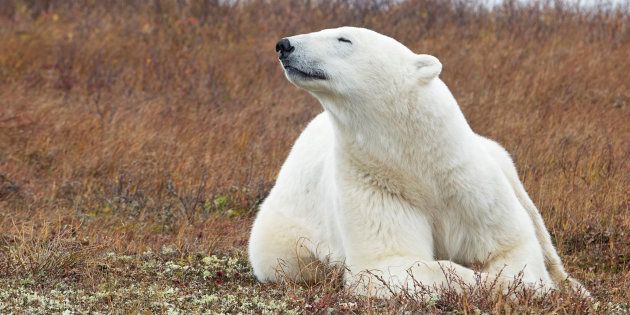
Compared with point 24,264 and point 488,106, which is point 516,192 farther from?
point 488,106

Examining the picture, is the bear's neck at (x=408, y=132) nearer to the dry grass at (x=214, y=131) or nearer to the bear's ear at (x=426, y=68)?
the bear's ear at (x=426, y=68)

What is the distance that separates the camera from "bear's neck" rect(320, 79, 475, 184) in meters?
4.46

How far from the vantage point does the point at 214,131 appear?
886 centimetres

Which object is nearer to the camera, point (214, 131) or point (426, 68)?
point (426, 68)

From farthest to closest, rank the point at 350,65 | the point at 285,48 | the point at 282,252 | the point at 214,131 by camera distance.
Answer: the point at 214,131 < the point at 282,252 < the point at 350,65 < the point at 285,48

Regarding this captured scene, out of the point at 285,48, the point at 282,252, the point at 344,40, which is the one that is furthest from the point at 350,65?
the point at 282,252

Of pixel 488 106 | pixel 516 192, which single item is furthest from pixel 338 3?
pixel 516 192

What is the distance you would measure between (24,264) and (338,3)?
8.89 meters

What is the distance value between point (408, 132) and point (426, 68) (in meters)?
0.31

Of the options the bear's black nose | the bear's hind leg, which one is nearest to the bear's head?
the bear's black nose

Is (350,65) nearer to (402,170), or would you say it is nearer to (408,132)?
(408,132)

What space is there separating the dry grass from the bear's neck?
2.28 feet

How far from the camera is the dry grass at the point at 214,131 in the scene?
15.9 ft

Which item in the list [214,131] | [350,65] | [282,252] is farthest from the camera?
[214,131]
